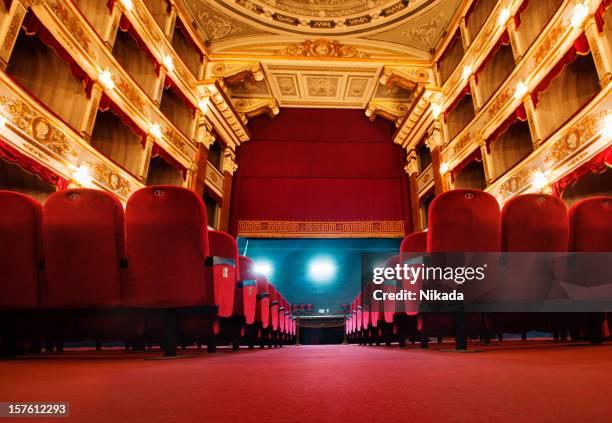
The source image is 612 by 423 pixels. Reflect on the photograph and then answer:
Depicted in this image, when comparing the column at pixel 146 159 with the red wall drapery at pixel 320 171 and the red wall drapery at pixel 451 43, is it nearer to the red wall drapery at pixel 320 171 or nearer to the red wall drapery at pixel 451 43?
the red wall drapery at pixel 320 171

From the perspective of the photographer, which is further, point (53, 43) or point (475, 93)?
point (475, 93)

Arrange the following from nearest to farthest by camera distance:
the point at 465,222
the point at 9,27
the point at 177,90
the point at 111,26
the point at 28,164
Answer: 1. the point at 465,222
2. the point at 9,27
3. the point at 28,164
4. the point at 111,26
5. the point at 177,90

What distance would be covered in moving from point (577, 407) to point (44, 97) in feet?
17.0

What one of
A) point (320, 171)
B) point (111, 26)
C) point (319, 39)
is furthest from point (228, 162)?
point (111, 26)

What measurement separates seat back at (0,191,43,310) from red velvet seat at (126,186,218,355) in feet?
1.07

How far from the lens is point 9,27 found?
3084 mm

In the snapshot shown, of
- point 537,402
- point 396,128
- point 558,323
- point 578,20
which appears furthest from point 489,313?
point 396,128

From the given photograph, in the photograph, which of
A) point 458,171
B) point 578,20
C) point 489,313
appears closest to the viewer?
point 489,313

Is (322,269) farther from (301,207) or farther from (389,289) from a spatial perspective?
(389,289)

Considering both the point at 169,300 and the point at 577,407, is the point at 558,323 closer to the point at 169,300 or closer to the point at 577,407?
the point at 577,407

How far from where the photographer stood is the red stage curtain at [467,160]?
5.47 m

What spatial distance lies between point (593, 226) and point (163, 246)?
5.59 feet

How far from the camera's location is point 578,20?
3.62 m

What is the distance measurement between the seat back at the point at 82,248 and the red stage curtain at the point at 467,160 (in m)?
5.27
